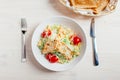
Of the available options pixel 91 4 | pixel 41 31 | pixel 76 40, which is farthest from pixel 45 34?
pixel 91 4

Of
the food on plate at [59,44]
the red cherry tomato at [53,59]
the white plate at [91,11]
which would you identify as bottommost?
the red cherry tomato at [53,59]

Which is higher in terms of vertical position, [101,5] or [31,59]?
[101,5]

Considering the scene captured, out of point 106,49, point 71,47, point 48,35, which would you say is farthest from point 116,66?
point 48,35

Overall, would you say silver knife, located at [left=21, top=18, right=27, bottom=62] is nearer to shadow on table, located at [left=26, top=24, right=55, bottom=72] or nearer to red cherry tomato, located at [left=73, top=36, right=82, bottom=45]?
shadow on table, located at [left=26, top=24, right=55, bottom=72]

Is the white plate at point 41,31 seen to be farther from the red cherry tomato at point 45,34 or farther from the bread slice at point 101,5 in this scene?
the bread slice at point 101,5

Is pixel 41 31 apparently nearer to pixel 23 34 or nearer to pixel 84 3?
pixel 23 34

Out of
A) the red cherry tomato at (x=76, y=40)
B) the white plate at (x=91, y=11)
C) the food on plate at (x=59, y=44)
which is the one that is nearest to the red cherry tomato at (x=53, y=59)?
the food on plate at (x=59, y=44)

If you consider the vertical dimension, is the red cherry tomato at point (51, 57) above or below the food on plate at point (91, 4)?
below
